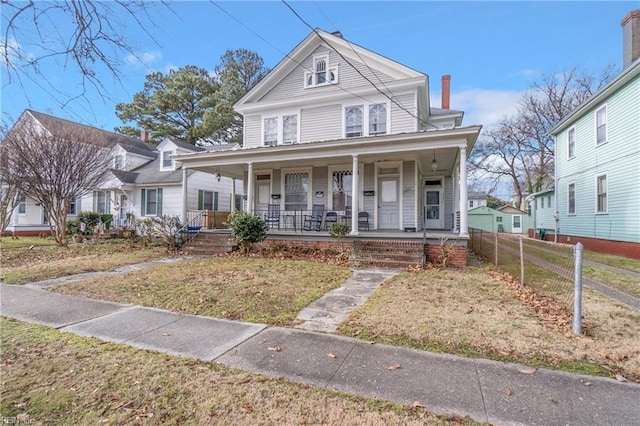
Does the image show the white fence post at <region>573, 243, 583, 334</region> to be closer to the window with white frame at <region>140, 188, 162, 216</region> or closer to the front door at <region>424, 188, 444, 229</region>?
the front door at <region>424, 188, 444, 229</region>

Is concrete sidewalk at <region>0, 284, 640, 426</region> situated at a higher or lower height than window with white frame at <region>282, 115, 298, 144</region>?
lower

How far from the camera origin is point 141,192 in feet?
62.7

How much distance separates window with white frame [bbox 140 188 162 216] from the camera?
18672mm

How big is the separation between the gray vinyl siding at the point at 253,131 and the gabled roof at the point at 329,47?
750mm

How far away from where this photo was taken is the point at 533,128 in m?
31.4

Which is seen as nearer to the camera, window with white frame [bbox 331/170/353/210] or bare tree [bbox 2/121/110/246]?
bare tree [bbox 2/121/110/246]

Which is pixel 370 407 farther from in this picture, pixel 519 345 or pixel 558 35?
pixel 558 35

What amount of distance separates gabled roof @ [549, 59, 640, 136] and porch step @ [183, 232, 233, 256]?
14815 mm

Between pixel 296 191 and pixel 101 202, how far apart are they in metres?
14.3

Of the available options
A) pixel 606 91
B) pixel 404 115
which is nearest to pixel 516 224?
pixel 606 91

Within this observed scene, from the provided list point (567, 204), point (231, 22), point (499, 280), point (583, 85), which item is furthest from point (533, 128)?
point (231, 22)

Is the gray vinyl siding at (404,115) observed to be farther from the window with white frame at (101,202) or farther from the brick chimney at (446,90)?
the window with white frame at (101,202)

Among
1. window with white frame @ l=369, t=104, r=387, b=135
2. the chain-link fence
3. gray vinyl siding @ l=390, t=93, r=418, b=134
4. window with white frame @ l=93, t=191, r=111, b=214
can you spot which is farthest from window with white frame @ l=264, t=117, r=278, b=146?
window with white frame @ l=93, t=191, r=111, b=214

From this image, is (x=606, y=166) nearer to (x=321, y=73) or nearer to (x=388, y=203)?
(x=388, y=203)
